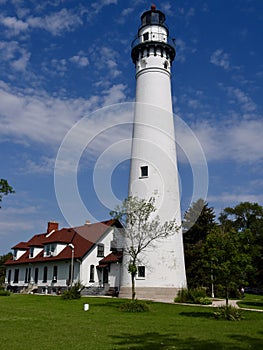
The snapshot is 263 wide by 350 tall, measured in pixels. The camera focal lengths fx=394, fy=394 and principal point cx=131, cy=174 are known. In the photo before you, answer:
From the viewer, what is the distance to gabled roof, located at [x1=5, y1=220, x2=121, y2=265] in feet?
119

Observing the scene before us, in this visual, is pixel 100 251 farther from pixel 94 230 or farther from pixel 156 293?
pixel 156 293

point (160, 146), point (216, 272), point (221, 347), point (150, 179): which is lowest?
point (221, 347)

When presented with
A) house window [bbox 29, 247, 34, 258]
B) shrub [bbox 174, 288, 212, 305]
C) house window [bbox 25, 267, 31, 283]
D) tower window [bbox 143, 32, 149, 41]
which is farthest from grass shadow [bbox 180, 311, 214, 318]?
house window [bbox 29, 247, 34, 258]

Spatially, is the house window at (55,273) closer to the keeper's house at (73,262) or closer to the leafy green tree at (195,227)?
Result: the keeper's house at (73,262)

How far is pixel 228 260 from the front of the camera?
57.3ft

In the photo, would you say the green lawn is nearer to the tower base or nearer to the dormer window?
the tower base

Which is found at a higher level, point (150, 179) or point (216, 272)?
point (150, 179)

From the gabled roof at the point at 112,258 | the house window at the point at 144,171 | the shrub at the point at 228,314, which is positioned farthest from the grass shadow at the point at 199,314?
the gabled roof at the point at 112,258

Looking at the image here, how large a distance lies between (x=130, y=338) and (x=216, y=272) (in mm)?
7672

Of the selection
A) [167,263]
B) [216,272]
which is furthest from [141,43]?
[216,272]

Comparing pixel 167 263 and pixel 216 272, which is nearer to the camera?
pixel 216 272

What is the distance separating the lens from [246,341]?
429 inches

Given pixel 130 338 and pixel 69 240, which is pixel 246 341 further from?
pixel 69 240

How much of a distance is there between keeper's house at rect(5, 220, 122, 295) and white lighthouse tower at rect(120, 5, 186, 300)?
6.74 m
